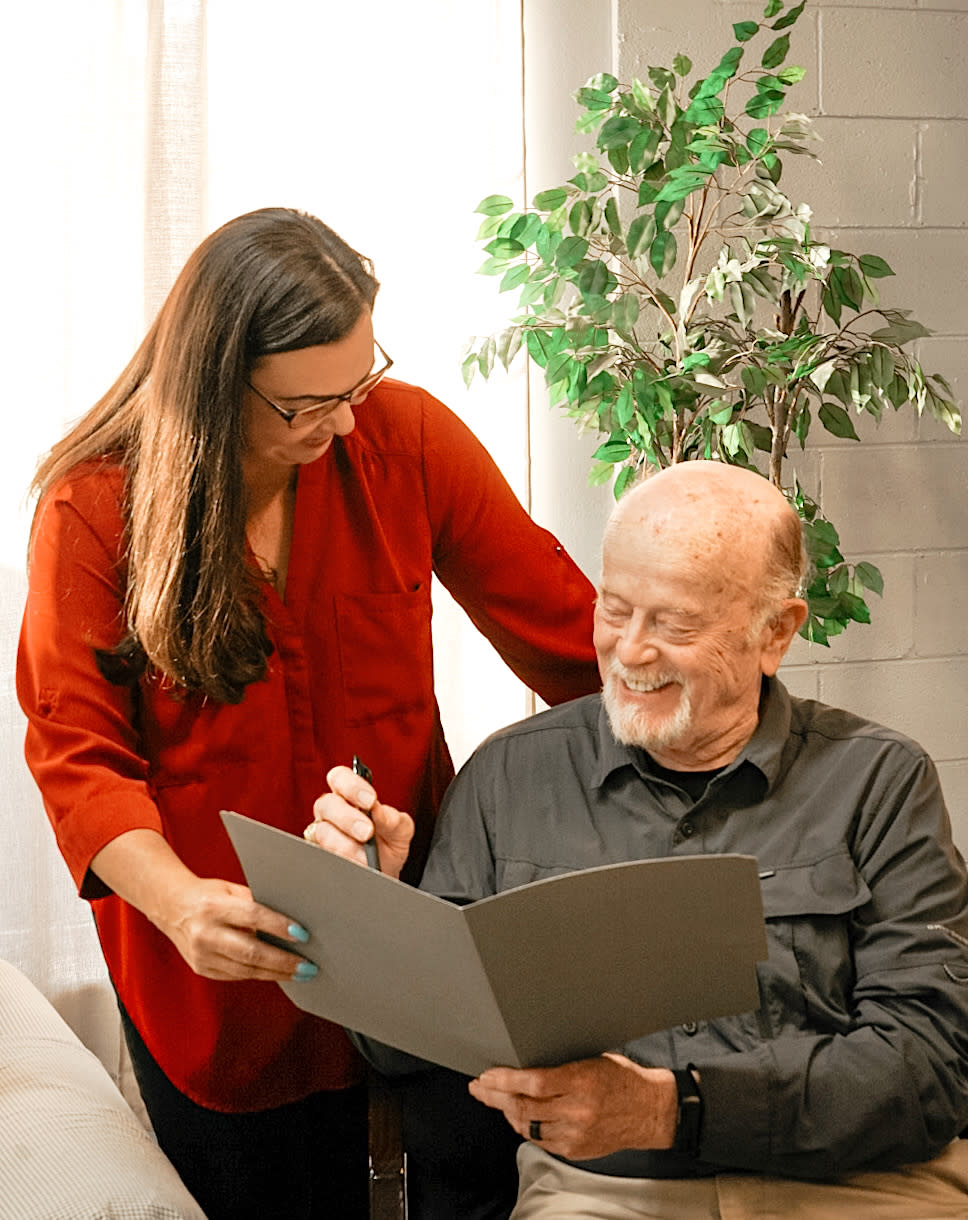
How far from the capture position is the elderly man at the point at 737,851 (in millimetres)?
1294

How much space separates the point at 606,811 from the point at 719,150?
3.23ft

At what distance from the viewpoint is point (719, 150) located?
77.7 inches

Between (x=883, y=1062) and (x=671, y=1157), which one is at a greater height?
(x=883, y=1062)

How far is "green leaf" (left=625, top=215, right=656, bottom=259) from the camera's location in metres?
2.03

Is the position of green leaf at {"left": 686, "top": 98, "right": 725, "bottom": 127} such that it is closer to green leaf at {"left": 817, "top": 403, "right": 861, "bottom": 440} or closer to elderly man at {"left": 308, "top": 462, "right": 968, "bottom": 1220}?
green leaf at {"left": 817, "top": 403, "right": 861, "bottom": 440}

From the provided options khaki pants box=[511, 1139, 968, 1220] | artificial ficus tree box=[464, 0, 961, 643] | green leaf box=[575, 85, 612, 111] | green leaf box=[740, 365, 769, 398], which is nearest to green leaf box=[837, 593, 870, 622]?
artificial ficus tree box=[464, 0, 961, 643]

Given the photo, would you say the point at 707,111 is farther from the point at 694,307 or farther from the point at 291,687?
the point at 291,687

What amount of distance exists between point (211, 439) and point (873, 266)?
117 centimetres

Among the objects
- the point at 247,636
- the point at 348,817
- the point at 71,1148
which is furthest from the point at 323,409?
the point at 71,1148

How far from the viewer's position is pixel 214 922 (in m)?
1.22

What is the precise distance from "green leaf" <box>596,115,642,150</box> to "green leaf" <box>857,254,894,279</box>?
391mm

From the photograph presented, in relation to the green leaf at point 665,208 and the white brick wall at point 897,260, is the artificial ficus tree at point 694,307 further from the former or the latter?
the white brick wall at point 897,260

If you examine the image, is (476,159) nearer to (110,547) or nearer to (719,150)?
(719,150)

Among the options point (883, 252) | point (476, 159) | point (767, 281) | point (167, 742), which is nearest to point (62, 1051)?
point (167, 742)
